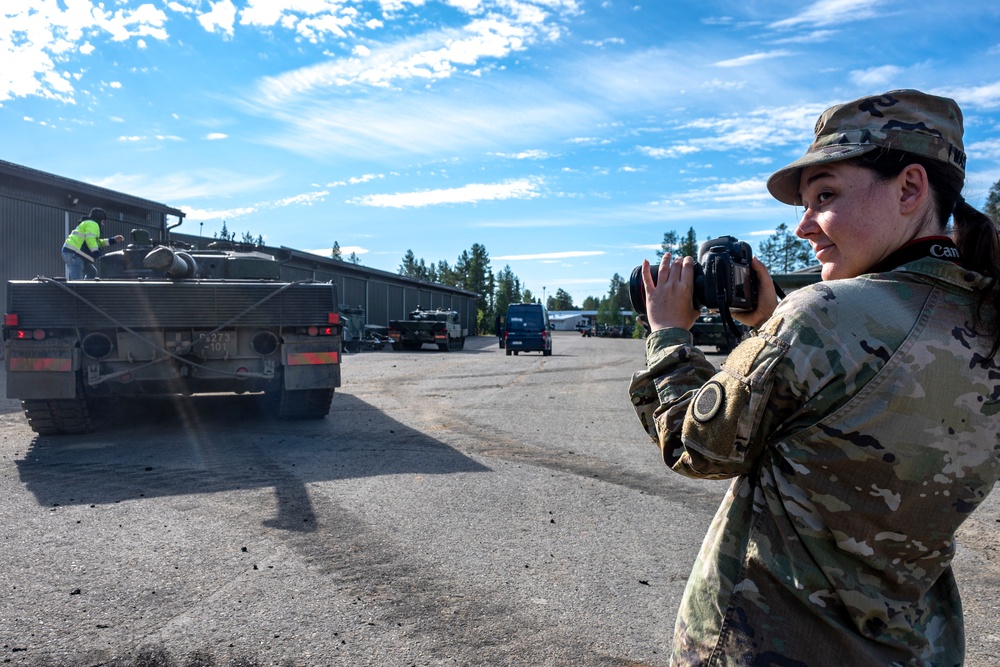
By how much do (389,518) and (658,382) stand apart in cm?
373

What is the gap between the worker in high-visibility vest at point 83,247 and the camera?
1077 centimetres

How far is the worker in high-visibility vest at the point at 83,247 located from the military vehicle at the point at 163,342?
6.82 ft

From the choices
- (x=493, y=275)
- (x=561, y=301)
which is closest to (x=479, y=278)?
(x=493, y=275)

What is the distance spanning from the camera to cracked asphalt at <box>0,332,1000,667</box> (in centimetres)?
313

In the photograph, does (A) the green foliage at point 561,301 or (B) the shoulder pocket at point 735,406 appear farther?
(A) the green foliage at point 561,301

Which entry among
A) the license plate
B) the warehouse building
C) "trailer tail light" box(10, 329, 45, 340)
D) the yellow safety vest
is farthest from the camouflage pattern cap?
the warehouse building

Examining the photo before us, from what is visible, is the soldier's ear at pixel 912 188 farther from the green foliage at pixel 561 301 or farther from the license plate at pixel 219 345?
the green foliage at pixel 561 301

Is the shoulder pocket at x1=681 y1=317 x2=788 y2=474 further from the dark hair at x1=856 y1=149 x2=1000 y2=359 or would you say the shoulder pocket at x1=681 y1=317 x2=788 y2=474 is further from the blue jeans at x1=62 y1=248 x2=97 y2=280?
the blue jeans at x1=62 y1=248 x2=97 y2=280

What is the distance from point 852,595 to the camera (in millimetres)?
1296

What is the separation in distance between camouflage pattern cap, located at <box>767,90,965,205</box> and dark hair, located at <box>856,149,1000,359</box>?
2 centimetres

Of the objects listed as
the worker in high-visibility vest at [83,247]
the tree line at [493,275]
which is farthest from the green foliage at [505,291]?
the worker in high-visibility vest at [83,247]

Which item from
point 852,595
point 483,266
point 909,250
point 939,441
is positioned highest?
point 483,266

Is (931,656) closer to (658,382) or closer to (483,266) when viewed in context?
(658,382)

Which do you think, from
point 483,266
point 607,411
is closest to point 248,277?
point 607,411
